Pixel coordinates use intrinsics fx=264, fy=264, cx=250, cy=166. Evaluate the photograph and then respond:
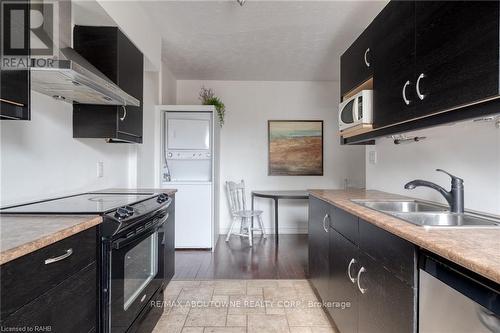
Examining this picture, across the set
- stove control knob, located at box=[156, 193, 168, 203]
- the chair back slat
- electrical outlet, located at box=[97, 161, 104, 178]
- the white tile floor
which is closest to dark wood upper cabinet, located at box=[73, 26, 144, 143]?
electrical outlet, located at box=[97, 161, 104, 178]

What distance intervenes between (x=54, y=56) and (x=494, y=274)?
72.6 inches

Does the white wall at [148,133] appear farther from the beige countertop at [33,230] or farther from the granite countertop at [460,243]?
the granite countertop at [460,243]

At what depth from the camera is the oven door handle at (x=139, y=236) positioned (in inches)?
50.1

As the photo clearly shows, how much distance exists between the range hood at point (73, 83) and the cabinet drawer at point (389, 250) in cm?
152

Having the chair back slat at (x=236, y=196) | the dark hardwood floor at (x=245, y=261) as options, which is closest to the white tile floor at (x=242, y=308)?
the dark hardwood floor at (x=245, y=261)

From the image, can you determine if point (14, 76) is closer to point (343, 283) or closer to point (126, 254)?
point (126, 254)

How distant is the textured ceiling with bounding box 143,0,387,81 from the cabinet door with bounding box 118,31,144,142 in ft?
1.97

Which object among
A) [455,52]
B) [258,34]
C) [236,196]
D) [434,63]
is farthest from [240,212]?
[455,52]

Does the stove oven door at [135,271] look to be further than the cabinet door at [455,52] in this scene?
Yes

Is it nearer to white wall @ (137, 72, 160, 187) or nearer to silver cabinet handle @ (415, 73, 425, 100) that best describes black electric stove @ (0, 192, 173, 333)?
white wall @ (137, 72, 160, 187)

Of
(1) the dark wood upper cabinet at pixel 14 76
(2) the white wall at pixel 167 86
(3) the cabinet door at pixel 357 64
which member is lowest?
(1) the dark wood upper cabinet at pixel 14 76

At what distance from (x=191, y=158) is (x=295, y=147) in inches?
69.6

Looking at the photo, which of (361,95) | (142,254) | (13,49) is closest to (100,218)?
(142,254)

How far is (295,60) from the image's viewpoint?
11.6ft
